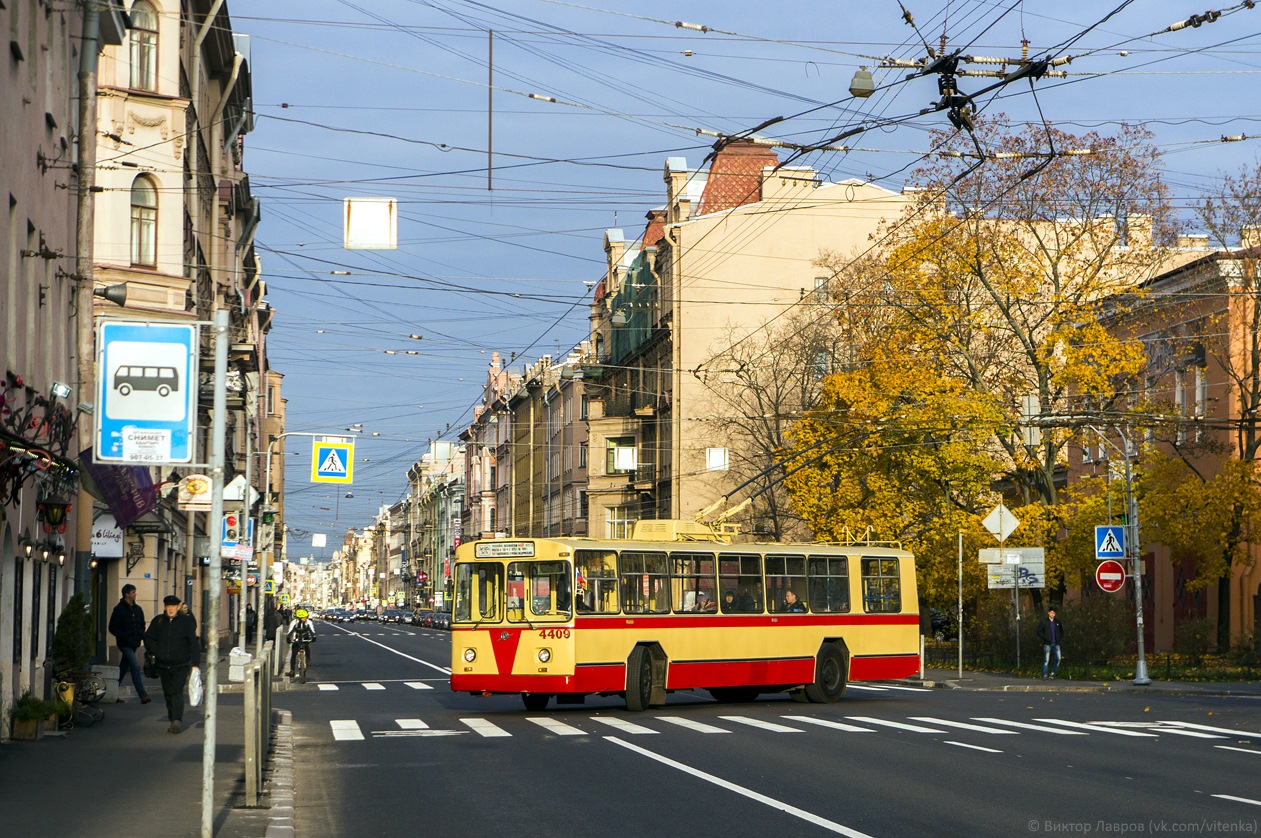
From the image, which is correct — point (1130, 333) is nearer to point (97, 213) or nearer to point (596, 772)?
point (97, 213)

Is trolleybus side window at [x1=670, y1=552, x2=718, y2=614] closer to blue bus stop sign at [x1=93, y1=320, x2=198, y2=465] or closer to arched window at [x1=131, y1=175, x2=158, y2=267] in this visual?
arched window at [x1=131, y1=175, x2=158, y2=267]

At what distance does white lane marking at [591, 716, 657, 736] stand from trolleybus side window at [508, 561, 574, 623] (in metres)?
1.71

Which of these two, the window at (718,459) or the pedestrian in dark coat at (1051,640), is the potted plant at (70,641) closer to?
the pedestrian in dark coat at (1051,640)

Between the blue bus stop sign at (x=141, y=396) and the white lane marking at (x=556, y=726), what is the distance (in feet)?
41.8

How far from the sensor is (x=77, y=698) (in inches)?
892

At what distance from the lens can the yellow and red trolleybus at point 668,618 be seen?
26094 mm

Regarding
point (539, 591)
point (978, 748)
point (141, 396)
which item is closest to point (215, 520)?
point (141, 396)

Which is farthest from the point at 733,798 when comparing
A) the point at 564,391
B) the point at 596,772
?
the point at 564,391

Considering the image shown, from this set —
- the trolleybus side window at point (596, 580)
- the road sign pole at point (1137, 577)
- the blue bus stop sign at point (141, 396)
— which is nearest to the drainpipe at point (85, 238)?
the trolleybus side window at point (596, 580)

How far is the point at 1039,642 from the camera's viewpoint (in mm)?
40188

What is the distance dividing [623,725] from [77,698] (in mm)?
7493

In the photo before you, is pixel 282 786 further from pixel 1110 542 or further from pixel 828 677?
pixel 1110 542

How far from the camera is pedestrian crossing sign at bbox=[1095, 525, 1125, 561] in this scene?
35219mm

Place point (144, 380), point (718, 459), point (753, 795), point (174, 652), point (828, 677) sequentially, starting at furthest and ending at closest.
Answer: point (718, 459) < point (828, 677) < point (174, 652) < point (753, 795) < point (144, 380)
